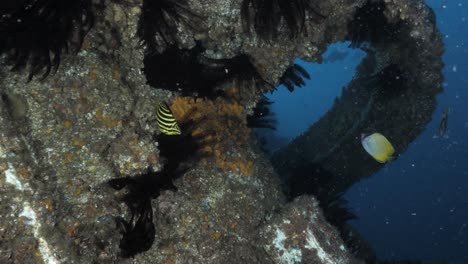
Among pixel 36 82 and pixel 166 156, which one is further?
pixel 166 156

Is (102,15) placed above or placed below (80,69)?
above

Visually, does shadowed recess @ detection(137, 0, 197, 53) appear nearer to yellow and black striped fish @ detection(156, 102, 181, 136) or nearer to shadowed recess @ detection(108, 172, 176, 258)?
yellow and black striped fish @ detection(156, 102, 181, 136)

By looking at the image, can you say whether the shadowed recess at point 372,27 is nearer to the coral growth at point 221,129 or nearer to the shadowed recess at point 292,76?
the shadowed recess at point 292,76

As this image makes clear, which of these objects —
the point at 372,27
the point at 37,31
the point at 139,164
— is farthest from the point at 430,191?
the point at 37,31

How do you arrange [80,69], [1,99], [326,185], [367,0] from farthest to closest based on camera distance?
[326,185] → [367,0] → [80,69] → [1,99]

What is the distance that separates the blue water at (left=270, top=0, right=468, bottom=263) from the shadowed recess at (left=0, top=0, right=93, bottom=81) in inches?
1072

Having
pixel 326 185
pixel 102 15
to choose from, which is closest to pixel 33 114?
pixel 102 15

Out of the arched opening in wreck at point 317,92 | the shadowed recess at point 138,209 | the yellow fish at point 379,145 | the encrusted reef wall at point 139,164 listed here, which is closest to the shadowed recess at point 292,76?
the encrusted reef wall at point 139,164

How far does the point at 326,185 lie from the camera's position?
360 inches

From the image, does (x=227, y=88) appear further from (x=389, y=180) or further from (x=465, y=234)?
(x=389, y=180)

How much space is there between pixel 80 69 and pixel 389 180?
261 feet

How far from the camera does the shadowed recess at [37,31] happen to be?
3.54 metres

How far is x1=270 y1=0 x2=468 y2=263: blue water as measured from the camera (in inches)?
2004

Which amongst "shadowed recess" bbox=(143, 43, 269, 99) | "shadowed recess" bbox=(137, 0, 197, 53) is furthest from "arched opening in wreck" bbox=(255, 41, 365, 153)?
"shadowed recess" bbox=(137, 0, 197, 53)
